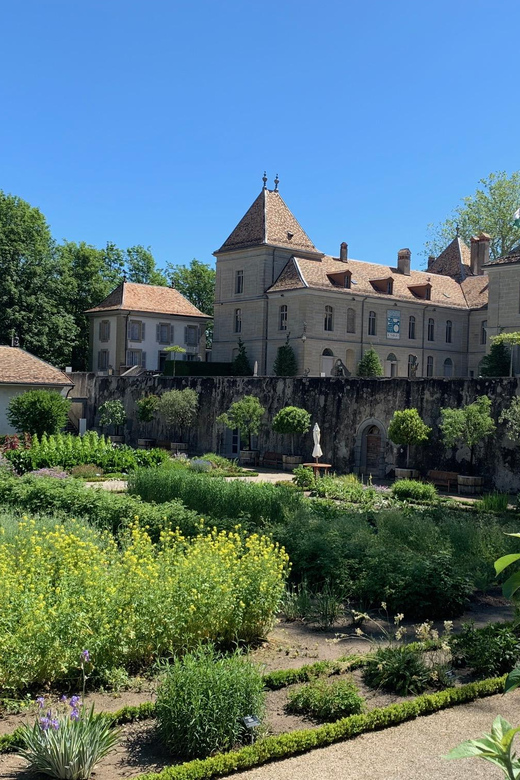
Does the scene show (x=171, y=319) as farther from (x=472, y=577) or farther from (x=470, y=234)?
(x=472, y=577)

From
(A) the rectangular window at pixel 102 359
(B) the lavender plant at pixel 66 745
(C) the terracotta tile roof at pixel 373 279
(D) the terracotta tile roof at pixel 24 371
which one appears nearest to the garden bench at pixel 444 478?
(D) the terracotta tile roof at pixel 24 371

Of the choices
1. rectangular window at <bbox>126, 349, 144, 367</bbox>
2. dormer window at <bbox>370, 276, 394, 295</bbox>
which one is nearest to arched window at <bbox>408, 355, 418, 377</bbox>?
dormer window at <bbox>370, 276, 394, 295</bbox>

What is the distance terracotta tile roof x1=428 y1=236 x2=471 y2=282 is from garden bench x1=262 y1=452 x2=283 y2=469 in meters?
28.0

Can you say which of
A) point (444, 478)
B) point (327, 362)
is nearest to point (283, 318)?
point (327, 362)

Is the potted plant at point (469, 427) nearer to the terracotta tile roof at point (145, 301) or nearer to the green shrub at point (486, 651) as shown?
the green shrub at point (486, 651)

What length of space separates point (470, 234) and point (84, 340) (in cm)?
2949

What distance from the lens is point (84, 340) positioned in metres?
55.5

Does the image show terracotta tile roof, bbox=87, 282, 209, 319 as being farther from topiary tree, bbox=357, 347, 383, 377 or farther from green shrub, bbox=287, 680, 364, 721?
green shrub, bbox=287, 680, 364, 721

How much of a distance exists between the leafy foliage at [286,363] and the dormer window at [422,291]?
10.3 meters

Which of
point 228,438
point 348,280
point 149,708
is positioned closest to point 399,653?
point 149,708

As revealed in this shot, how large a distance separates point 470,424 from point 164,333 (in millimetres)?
30812

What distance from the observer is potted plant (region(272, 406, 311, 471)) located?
Result: 1198 inches

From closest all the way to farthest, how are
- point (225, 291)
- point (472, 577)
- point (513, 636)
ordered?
point (513, 636) → point (472, 577) → point (225, 291)

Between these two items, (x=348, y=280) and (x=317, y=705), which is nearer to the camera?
(x=317, y=705)
